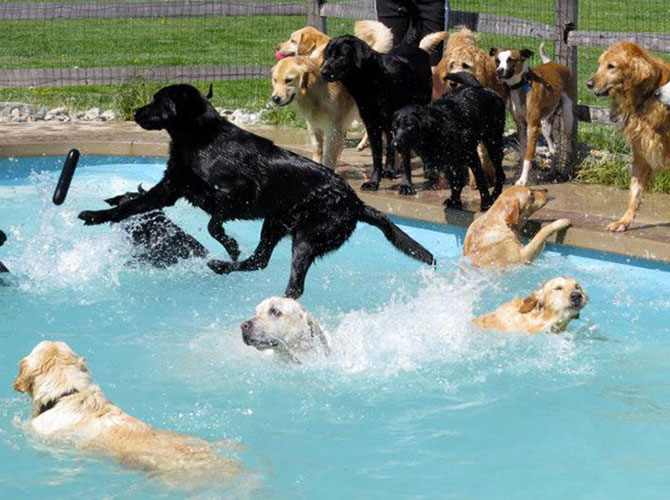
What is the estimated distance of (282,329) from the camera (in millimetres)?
6227

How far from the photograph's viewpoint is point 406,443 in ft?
19.1

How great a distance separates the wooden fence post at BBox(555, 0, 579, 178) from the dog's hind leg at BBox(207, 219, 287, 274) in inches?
139

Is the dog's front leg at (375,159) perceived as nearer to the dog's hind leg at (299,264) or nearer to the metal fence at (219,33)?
the metal fence at (219,33)

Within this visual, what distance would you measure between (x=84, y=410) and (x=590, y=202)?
17.4 ft

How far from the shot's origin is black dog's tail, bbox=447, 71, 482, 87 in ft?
31.4

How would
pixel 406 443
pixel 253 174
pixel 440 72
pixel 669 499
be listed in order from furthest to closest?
1. pixel 440 72
2. pixel 253 174
3. pixel 406 443
4. pixel 669 499

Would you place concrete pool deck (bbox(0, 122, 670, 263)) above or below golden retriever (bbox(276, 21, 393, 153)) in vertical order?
below

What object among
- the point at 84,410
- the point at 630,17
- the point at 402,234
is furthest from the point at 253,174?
the point at 630,17

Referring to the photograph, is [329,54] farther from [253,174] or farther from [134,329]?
[134,329]

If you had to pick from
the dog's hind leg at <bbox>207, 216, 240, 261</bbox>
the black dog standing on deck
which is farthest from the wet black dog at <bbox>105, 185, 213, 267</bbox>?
the black dog standing on deck

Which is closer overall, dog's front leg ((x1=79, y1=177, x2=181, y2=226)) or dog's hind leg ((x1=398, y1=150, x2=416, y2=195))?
dog's front leg ((x1=79, y1=177, x2=181, y2=226))

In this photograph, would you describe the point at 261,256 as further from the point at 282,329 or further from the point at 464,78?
the point at 464,78

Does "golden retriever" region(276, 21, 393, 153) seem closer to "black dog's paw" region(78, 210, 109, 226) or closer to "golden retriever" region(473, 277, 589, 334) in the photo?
"black dog's paw" region(78, 210, 109, 226)

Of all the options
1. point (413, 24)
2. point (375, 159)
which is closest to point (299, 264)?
point (375, 159)
